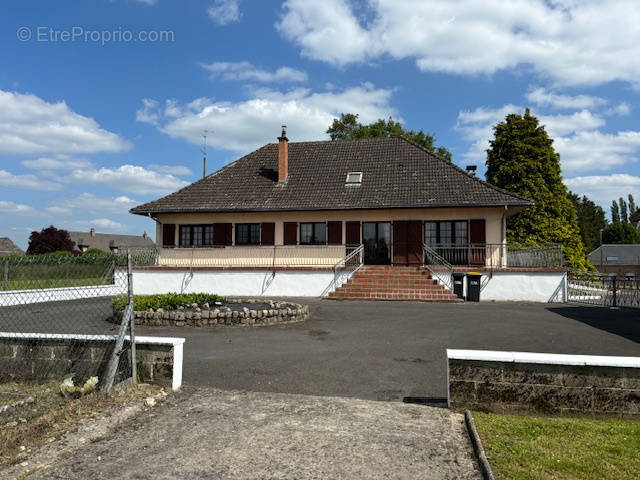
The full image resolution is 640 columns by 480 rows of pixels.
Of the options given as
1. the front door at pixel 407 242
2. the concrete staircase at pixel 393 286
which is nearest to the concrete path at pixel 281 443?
the concrete staircase at pixel 393 286

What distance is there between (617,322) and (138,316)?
483 inches

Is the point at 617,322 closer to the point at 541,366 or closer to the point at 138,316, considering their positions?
the point at 541,366

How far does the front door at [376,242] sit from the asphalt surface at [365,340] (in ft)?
17.9

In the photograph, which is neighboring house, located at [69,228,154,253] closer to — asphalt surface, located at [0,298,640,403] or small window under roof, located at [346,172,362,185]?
small window under roof, located at [346,172,362,185]

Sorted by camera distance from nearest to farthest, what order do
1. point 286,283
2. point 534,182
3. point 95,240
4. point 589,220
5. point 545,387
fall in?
1. point 545,387
2. point 286,283
3. point 534,182
4. point 589,220
5. point 95,240

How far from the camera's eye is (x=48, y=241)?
62.1 metres

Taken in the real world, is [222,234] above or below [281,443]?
above

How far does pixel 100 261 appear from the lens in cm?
657

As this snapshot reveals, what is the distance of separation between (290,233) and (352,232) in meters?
2.94

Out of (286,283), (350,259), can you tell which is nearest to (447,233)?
(350,259)

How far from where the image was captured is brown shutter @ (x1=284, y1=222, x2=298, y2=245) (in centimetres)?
2011

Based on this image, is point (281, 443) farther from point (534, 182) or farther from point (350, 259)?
point (534, 182)

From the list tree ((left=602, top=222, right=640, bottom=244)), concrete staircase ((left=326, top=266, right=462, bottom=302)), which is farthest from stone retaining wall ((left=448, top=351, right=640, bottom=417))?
tree ((left=602, top=222, right=640, bottom=244))

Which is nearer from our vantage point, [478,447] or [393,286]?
[478,447]
